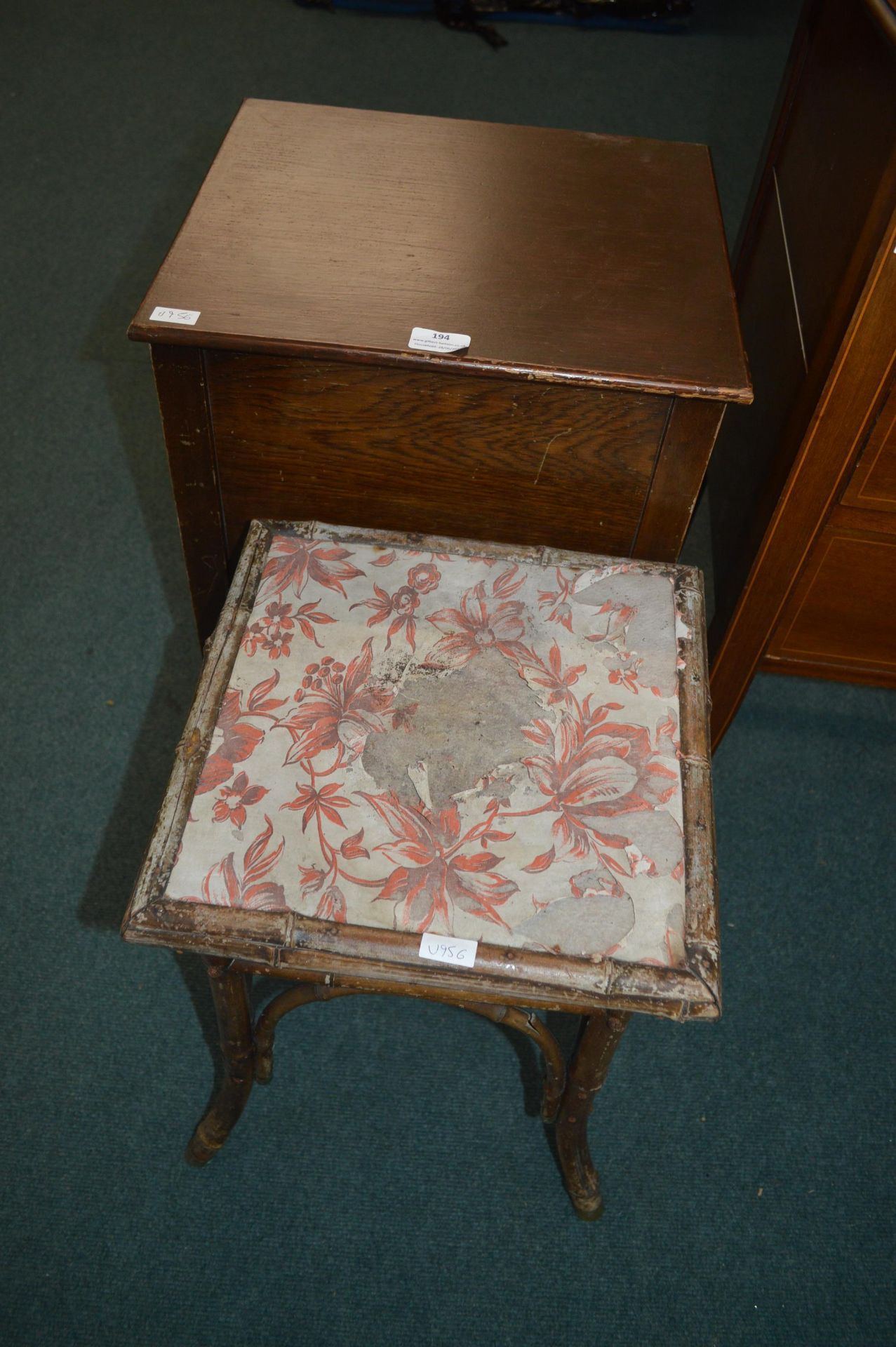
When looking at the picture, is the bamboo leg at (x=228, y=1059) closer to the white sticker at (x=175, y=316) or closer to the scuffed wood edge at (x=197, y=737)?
the scuffed wood edge at (x=197, y=737)

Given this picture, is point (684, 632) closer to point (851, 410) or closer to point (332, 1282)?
point (851, 410)

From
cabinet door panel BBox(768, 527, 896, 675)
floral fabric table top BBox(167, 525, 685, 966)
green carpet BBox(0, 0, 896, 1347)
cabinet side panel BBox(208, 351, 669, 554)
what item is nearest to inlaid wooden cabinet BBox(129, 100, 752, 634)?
cabinet side panel BBox(208, 351, 669, 554)

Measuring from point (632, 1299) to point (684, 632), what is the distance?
772 millimetres

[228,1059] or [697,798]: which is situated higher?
[697,798]

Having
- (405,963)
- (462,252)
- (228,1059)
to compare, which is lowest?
(228,1059)

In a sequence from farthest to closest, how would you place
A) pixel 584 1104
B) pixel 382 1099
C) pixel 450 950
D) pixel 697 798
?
pixel 382 1099 → pixel 584 1104 → pixel 697 798 → pixel 450 950

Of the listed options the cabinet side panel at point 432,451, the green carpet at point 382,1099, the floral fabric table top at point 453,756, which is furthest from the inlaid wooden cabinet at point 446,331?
the green carpet at point 382,1099

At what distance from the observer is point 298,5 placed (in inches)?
129

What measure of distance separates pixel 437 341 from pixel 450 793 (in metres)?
0.46

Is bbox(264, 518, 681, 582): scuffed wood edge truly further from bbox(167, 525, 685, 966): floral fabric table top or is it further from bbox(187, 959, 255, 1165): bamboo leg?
bbox(187, 959, 255, 1165): bamboo leg

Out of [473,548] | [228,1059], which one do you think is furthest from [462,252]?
[228,1059]

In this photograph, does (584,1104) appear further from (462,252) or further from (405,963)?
(462,252)

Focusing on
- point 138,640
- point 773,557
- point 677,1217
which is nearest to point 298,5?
point 138,640

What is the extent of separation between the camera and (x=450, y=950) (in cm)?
86
